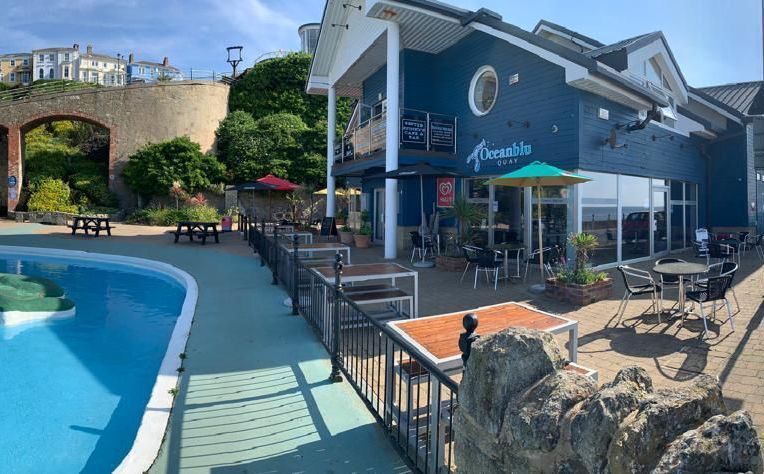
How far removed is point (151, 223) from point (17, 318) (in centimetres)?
1791

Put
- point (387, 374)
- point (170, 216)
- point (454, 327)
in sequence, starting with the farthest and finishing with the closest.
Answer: point (170, 216)
point (454, 327)
point (387, 374)

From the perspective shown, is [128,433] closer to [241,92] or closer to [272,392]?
[272,392]

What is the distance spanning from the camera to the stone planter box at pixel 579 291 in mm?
7117

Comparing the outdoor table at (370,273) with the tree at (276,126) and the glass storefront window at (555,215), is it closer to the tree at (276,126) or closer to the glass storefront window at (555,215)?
the glass storefront window at (555,215)

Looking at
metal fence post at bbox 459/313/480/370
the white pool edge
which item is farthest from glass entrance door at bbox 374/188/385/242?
metal fence post at bbox 459/313/480/370

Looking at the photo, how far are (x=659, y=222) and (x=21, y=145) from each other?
1314 inches

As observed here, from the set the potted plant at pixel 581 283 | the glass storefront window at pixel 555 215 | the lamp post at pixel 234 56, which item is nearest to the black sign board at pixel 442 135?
→ the glass storefront window at pixel 555 215

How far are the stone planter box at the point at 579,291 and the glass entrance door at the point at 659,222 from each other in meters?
6.54

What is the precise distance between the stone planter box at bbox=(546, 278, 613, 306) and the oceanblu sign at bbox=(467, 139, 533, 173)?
4279 millimetres

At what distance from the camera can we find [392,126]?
1232 centimetres

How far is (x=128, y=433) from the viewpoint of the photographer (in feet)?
12.5

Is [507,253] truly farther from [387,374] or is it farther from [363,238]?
[387,374]

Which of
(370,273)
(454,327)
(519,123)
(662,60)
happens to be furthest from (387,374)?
(662,60)

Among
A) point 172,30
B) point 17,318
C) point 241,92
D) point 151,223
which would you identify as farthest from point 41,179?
point 17,318
